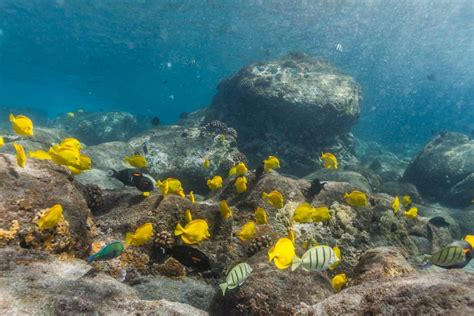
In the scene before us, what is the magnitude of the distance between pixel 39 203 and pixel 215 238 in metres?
2.84

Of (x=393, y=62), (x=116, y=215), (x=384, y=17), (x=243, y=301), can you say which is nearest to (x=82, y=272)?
(x=243, y=301)

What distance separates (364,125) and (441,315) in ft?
213

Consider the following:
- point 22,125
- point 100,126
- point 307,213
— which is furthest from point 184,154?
point 100,126

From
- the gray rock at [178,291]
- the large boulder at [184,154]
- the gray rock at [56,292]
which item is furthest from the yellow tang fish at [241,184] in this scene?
the large boulder at [184,154]

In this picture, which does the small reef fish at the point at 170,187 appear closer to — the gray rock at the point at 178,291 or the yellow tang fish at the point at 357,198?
the gray rock at the point at 178,291

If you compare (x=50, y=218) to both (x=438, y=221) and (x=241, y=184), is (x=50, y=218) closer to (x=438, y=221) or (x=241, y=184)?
(x=241, y=184)

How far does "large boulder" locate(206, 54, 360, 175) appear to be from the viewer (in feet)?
57.2

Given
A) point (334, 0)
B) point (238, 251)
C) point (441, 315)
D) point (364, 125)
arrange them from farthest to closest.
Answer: point (364, 125) < point (334, 0) < point (238, 251) < point (441, 315)

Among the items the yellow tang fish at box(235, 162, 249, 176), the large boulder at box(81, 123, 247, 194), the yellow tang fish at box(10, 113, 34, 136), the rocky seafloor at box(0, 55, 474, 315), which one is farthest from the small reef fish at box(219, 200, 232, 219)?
the large boulder at box(81, 123, 247, 194)

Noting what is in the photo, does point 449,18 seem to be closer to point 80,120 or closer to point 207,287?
point 80,120

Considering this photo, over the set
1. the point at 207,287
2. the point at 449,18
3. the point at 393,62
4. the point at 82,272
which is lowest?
the point at 207,287

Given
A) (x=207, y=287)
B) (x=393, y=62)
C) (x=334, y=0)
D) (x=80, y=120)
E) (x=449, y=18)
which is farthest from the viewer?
(x=393, y=62)

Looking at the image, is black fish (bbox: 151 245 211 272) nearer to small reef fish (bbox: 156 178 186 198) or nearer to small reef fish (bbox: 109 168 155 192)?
small reef fish (bbox: 156 178 186 198)

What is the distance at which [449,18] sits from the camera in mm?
38125
